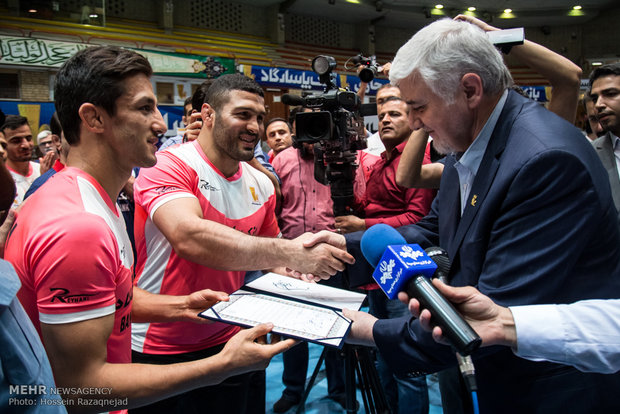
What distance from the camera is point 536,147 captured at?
1089mm

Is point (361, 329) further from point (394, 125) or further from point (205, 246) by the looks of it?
point (394, 125)

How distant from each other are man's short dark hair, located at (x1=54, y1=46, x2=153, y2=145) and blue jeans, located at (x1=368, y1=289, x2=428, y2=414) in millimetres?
2074

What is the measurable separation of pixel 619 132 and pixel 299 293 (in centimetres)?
232

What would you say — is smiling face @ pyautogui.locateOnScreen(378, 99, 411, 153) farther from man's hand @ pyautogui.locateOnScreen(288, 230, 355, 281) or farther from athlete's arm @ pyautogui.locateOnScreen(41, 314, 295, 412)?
athlete's arm @ pyautogui.locateOnScreen(41, 314, 295, 412)

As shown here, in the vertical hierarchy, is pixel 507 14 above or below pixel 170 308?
above

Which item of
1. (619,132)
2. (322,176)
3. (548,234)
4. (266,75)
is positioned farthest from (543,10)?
(548,234)

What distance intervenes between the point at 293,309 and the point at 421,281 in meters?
0.55

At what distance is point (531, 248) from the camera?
105 cm

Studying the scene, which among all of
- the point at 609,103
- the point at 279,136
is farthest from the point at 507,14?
the point at 609,103

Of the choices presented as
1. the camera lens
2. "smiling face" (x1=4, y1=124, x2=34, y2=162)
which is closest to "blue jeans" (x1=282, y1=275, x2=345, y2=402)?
the camera lens

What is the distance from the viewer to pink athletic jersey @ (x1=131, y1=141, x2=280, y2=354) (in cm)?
175

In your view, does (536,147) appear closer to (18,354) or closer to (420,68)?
(420,68)

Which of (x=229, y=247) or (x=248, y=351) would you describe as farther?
(x=229, y=247)

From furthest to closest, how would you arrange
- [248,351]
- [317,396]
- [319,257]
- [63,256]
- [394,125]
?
1. [317,396]
2. [394,125]
3. [319,257]
4. [248,351]
5. [63,256]
